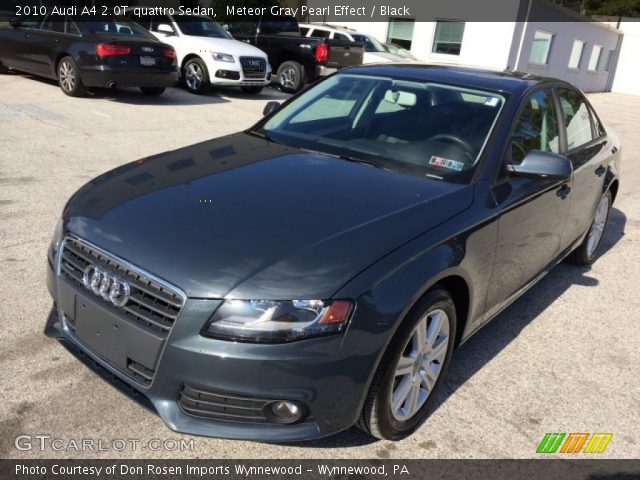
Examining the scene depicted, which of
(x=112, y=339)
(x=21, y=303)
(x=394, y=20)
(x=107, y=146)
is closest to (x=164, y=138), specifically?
(x=107, y=146)

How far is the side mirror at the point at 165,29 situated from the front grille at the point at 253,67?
1.80 metres

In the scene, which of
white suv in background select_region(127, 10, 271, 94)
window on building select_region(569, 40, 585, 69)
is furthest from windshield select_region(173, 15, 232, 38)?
window on building select_region(569, 40, 585, 69)

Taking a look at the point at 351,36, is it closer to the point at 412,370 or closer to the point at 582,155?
the point at 582,155

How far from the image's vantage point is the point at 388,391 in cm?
247

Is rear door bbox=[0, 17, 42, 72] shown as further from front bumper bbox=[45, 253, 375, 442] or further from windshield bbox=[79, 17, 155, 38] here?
front bumper bbox=[45, 253, 375, 442]

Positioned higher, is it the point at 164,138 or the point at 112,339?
the point at 112,339

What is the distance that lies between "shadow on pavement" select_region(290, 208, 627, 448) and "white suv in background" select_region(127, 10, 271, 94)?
29.5ft

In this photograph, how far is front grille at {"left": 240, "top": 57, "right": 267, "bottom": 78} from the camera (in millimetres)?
12492

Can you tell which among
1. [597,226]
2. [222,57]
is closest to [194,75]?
[222,57]

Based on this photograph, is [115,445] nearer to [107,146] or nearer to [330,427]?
[330,427]

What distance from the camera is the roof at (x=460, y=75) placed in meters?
3.64

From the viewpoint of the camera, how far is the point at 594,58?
98.1ft

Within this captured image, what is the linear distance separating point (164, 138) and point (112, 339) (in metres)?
6.40

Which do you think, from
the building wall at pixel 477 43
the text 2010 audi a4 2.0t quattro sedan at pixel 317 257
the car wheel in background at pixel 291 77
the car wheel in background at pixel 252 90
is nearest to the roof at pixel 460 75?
the text 2010 audi a4 2.0t quattro sedan at pixel 317 257
